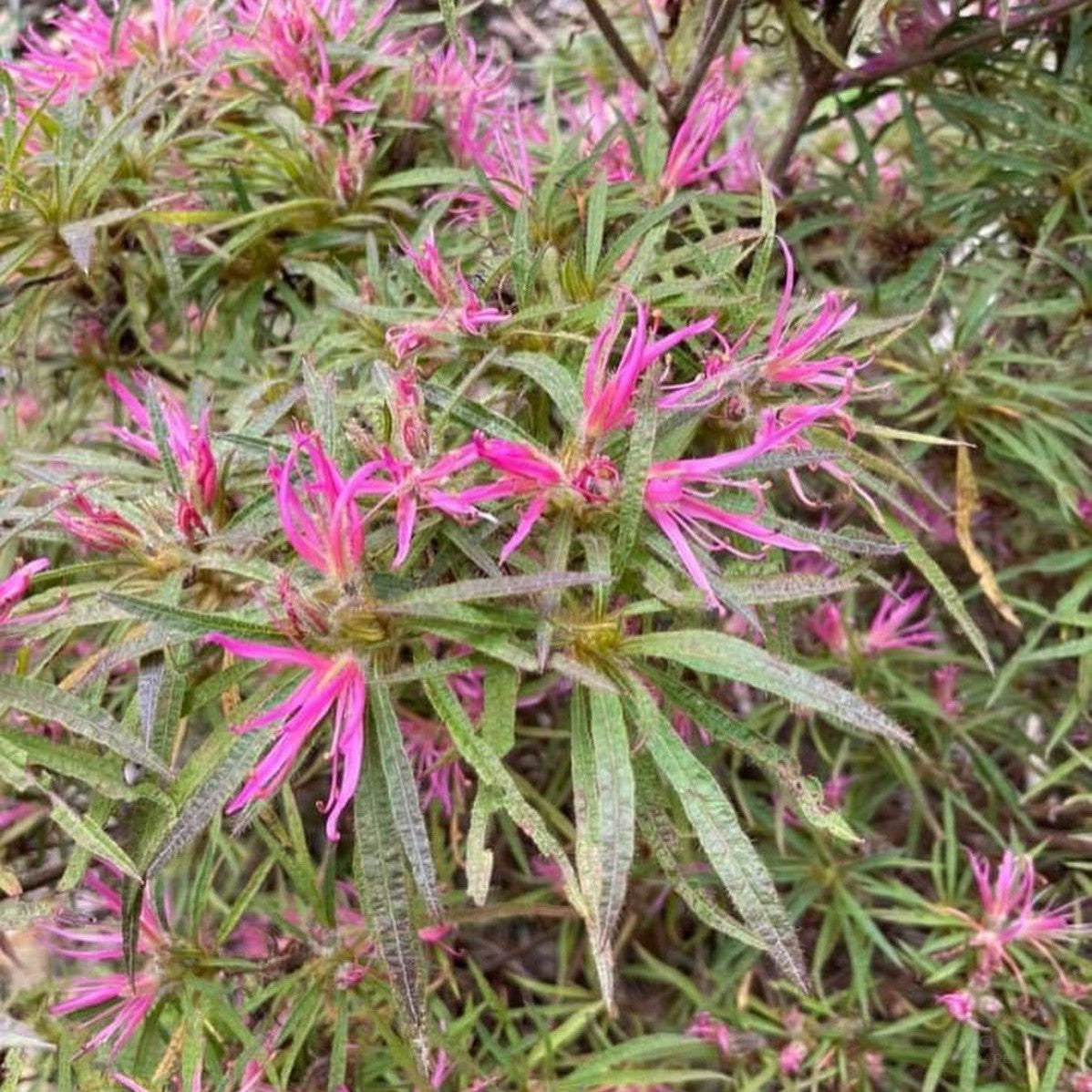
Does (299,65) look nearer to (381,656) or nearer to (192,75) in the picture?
(192,75)

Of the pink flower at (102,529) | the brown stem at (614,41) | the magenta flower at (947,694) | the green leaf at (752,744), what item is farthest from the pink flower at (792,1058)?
the brown stem at (614,41)

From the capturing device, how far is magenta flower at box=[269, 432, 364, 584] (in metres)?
0.51

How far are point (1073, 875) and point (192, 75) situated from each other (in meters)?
0.95

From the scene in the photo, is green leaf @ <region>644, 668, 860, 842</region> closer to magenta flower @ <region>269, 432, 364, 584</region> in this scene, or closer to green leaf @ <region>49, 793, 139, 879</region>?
magenta flower @ <region>269, 432, 364, 584</region>

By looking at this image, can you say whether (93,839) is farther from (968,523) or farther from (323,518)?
(968,523)

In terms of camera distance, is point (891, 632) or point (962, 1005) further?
point (891, 632)

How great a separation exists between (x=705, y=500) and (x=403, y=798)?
207 millimetres

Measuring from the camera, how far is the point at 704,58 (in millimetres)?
819

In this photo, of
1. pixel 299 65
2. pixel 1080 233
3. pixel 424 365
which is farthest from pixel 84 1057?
pixel 1080 233

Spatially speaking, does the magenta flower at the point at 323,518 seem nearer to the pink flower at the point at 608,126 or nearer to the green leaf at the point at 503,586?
the green leaf at the point at 503,586

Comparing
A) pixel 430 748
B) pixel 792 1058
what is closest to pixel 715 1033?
pixel 792 1058

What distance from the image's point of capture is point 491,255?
764mm

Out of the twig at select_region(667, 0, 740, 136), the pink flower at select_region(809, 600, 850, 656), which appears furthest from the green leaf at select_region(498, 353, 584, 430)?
the pink flower at select_region(809, 600, 850, 656)

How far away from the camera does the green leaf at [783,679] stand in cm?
50
